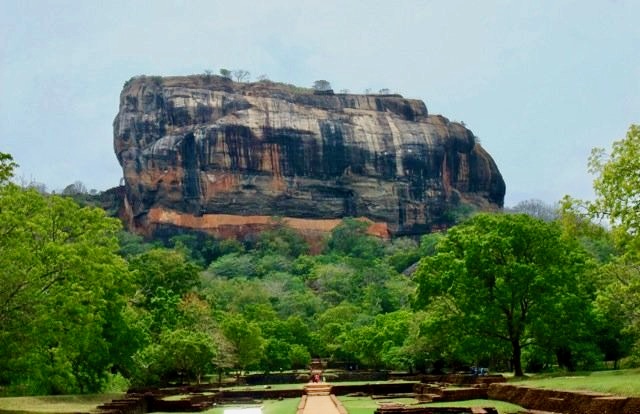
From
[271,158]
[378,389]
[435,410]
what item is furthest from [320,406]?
[271,158]

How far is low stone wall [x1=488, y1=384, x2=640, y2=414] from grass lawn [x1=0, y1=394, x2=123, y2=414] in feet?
43.2

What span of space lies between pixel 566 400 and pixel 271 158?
112138 millimetres

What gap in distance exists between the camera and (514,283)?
3094cm

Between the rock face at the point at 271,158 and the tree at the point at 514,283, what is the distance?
9682cm

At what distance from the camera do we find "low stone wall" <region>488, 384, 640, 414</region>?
16.1m

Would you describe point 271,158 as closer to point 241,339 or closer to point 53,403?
point 241,339

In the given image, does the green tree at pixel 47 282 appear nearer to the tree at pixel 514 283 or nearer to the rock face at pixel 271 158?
the tree at pixel 514 283

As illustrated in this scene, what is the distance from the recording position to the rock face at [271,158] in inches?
5005

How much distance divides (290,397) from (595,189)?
20580mm

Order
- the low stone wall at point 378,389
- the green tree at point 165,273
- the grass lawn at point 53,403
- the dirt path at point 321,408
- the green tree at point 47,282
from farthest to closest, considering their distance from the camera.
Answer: the green tree at point 165,273, the low stone wall at point 378,389, the grass lawn at point 53,403, the green tree at point 47,282, the dirt path at point 321,408

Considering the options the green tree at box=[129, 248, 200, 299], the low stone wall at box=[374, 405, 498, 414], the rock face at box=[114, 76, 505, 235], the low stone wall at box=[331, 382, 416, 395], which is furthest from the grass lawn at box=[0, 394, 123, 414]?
the rock face at box=[114, 76, 505, 235]

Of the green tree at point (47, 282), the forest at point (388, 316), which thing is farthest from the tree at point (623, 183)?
the green tree at point (47, 282)

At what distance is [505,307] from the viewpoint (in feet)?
104

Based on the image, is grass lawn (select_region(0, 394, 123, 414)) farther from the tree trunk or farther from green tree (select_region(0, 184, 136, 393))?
the tree trunk
